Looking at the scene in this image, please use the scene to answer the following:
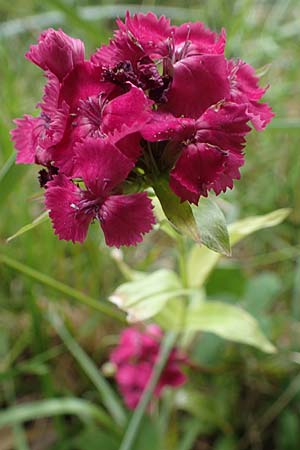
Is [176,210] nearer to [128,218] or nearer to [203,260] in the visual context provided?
[128,218]

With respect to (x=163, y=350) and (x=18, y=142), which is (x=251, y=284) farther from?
(x=18, y=142)

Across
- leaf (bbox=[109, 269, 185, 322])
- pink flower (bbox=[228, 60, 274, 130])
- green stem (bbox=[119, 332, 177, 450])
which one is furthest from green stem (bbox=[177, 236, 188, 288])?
pink flower (bbox=[228, 60, 274, 130])

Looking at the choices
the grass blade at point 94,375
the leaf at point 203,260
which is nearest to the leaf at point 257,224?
the leaf at point 203,260

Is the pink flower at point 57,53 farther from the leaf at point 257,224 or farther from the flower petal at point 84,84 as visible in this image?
the leaf at point 257,224

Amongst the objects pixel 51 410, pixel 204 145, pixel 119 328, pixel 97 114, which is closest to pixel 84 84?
pixel 97 114

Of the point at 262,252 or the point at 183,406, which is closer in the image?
the point at 183,406

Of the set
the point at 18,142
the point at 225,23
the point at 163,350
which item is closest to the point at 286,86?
the point at 225,23
